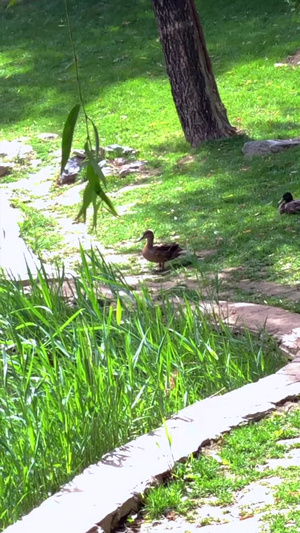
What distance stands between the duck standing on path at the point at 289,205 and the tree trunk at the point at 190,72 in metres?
3.74

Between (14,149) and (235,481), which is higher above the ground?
(235,481)

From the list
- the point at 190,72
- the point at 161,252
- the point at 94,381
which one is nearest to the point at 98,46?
the point at 190,72

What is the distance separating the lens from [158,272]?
30.5ft

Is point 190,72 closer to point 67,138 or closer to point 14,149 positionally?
point 14,149

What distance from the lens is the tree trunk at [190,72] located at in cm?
1330

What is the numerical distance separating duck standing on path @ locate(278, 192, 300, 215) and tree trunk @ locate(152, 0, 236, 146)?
12.3ft

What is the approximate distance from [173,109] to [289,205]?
20.4ft

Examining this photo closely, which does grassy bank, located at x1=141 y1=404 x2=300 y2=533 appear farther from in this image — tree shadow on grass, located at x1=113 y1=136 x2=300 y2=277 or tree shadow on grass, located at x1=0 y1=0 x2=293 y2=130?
tree shadow on grass, located at x1=0 y1=0 x2=293 y2=130

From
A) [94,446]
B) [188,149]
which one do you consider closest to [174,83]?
[188,149]

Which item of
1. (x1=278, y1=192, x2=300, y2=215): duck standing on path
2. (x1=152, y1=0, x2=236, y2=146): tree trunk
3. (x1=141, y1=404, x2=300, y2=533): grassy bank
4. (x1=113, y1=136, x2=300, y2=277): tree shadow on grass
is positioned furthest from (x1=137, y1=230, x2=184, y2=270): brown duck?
(x1=152, y1=0, x2=236, y2=146): tree trunk

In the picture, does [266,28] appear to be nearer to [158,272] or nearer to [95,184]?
[158,272]

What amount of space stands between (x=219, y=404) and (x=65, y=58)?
16181 mm

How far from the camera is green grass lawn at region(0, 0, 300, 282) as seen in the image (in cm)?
1035

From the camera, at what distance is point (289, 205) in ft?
32.7
